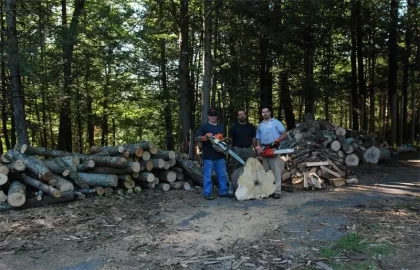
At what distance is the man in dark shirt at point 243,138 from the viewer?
7.88m

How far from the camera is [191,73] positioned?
17250 mm

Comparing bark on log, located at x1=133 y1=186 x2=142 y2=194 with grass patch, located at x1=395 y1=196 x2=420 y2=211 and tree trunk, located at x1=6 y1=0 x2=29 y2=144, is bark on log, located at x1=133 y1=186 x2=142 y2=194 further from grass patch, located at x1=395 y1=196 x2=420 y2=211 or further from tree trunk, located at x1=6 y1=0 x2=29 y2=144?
grass patch, located at x1=395 y1=196 x2=420 y2=211

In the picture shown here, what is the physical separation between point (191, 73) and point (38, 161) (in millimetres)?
10929

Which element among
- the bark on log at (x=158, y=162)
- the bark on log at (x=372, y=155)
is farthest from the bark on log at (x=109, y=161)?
the bark on log at (x=372, y=155)

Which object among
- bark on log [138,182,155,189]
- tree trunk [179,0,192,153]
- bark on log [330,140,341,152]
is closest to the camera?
bark on log [138,182,155,189]

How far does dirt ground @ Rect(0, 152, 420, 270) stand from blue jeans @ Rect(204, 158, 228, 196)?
0.94ft

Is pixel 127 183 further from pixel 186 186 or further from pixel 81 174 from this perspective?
pixel 186 186

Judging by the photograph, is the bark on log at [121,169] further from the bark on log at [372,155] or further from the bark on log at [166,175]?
the bark on log at [372,155]

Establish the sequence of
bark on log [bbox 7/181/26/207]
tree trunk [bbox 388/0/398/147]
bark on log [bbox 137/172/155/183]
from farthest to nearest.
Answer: tree trunk [bbox 388/0/398/147] → bark on log [bbox 137/172/155/183] → bark on log [bbox 7/181/26/207]

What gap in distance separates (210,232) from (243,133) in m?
3.00

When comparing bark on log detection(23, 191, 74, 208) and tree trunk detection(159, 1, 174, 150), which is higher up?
tree trunk detection(159, 1, 174, 150)

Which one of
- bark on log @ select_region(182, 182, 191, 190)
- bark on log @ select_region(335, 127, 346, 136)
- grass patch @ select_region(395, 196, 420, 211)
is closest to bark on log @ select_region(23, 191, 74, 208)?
bark on log @ select_region(182, 182, 191, 190)

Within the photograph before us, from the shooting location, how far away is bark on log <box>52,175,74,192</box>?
22.5 ft

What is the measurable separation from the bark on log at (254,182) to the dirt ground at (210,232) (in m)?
0.28
